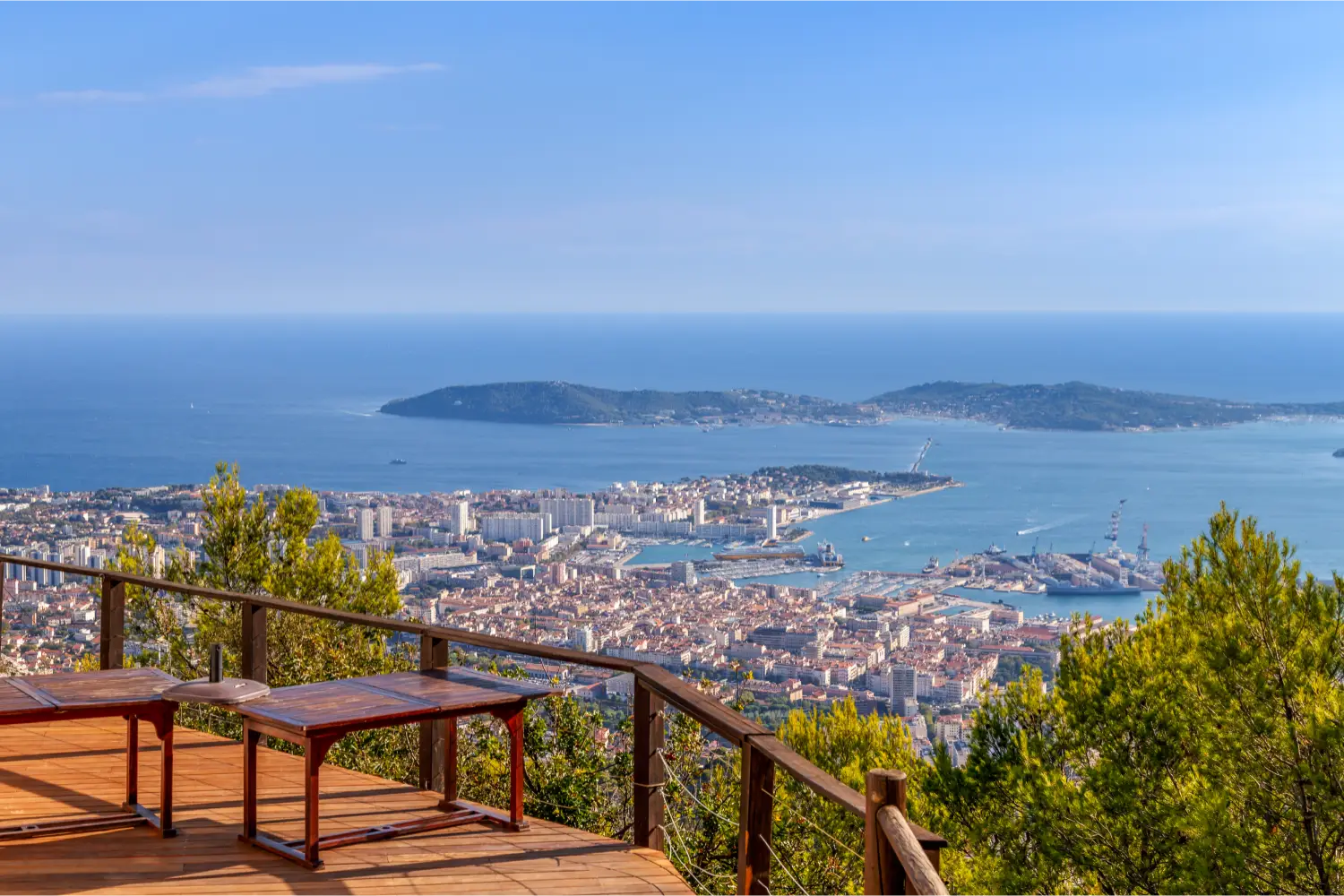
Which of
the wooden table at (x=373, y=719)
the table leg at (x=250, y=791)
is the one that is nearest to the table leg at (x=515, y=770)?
the wooden table at (x=373, y=719)

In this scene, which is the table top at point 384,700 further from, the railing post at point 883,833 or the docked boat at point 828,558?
the docked boat at point 828,558

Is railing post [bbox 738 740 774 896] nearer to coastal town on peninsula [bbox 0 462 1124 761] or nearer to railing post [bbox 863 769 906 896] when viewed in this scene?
railing post [bbox 863 769 906 896]

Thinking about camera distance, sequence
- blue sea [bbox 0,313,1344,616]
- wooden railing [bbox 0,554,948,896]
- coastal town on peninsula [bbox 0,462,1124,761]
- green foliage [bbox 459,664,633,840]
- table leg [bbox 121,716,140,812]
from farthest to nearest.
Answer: blue sea [bbox 0,313,1344,616], coastal town on peninsula [bbox 0,462,1124,761], green foliage [bbox 459,664,633,840], table leg [bbox 121,716,140,812], wooden railing [bbox 0,554,948,896]

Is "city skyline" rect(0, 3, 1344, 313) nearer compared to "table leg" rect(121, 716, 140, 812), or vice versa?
"table leg" rect(121, 716, 140, 812)

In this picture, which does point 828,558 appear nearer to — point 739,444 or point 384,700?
point 739,444

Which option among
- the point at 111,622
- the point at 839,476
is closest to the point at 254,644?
the point at 111,622

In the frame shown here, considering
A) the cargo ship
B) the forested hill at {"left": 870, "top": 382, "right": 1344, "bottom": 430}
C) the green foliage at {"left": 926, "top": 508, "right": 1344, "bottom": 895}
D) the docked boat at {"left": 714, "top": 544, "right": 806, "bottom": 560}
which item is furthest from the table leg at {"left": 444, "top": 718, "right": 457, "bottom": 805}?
the forested hill at {"left": 870, "top": 382, "right": 1344, "bottom": 430}
